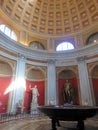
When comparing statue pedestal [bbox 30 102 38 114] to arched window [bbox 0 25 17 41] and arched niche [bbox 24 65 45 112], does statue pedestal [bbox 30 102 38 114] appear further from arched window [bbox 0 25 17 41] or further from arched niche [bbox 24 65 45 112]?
arched window [bbox 0 25 17 41]

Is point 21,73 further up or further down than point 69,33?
further down

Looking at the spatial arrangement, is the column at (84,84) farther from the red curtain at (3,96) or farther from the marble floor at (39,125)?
the red curtain at (3,96)

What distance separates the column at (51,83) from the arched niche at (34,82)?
724 millimetres

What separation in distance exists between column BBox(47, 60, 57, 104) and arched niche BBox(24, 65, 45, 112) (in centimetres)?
72

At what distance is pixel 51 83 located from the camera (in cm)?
1299

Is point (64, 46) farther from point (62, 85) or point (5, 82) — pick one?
point (5, 82)

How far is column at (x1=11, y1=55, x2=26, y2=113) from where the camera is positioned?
10.5m

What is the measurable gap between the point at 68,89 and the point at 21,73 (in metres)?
5.33

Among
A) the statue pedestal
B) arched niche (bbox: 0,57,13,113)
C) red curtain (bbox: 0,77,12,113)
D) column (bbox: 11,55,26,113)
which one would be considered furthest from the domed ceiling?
the statue pedestal

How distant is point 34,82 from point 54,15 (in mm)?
9076

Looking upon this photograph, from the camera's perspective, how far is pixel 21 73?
12.0 m

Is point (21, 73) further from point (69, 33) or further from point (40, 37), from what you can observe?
point (69, 33)

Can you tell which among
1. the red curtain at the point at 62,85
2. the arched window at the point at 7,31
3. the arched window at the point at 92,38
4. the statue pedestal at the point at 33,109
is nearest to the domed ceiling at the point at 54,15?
the arched window at the point at 92,38

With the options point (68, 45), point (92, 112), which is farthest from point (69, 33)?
point (92, 112)
